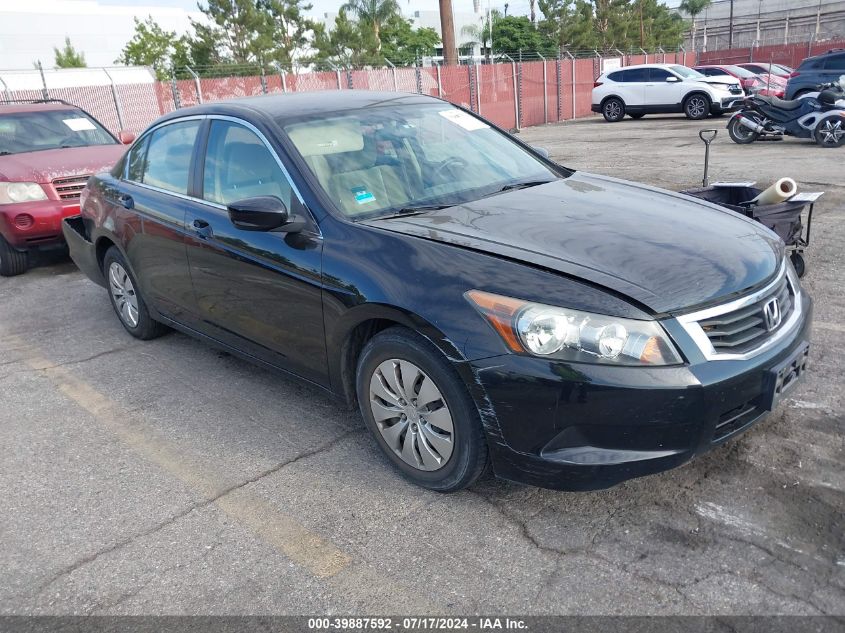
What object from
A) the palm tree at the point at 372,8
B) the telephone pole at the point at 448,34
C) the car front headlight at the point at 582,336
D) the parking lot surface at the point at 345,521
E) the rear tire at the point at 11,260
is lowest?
the parking lot surface at the point at 345,521

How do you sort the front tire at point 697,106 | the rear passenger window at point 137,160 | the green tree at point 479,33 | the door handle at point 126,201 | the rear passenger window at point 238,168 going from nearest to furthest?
the rear passenger window at point 238,168 < the door handle at point 126,201 < the rear passenger window at point 137,160 < the front tire at point 697,106 < the green tree at point 479,33

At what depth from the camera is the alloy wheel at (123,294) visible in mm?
5207

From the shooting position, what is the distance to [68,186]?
7.62m

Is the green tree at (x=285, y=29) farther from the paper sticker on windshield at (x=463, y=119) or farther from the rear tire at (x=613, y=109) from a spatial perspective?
the paper sticker on windshield at (x=463, y=119)

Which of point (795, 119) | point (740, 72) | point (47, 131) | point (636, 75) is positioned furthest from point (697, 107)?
point (47, 131)

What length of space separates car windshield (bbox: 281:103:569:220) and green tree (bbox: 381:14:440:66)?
42.9 m

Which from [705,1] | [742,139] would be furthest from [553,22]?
[742,139]

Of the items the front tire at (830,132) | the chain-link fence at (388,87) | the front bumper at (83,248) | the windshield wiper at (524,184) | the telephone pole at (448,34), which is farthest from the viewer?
→ the telephone pole at (448,34)

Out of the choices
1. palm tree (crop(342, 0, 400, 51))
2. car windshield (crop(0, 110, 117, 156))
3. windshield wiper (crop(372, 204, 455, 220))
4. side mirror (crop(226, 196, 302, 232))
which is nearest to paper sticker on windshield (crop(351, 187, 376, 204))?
windshield wiper (crop(372, 204, 455, 220))

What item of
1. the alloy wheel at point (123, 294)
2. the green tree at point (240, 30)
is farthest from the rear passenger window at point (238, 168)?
the green tree at point (240, 30)

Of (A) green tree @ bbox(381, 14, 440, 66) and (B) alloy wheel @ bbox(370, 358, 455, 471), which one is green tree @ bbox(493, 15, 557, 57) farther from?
(B) alloy wheel @ bbox(370, 358, 455, 471)

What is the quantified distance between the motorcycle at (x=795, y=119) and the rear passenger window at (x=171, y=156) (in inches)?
494

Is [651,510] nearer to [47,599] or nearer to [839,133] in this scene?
[47,599]

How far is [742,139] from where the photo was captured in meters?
14.5
